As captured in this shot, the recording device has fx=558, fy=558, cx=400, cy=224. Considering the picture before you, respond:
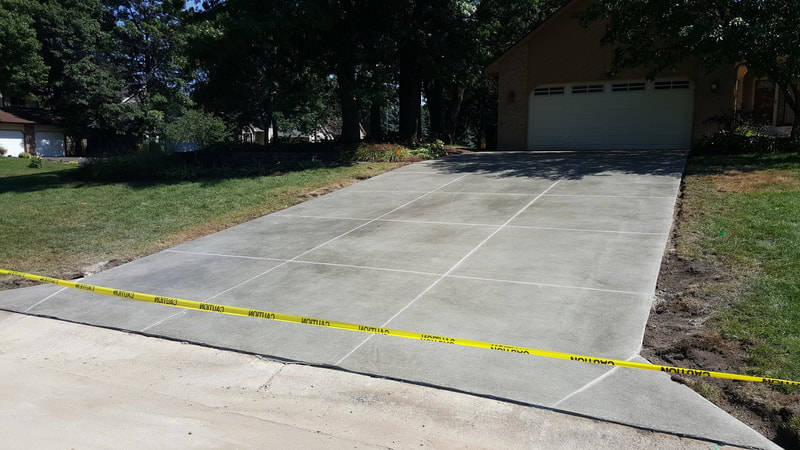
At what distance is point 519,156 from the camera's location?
18672 millimetres

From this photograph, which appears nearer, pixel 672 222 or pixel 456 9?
pixel 672 222

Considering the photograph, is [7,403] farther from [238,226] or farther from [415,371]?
[238,226]

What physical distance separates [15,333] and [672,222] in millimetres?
9125

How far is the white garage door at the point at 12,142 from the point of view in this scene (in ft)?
135

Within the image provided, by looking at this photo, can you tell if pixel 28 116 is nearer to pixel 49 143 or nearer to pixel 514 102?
pixel 49 143

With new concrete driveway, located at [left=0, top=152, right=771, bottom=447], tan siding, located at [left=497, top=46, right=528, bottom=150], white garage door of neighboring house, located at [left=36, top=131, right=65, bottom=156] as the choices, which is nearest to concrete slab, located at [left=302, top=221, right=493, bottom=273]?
new concrete driveway, located at [left=0, top=152, right=771, bottom=447]

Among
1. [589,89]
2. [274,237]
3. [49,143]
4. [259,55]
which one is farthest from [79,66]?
[274,237]

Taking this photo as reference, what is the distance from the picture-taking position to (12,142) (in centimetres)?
4175

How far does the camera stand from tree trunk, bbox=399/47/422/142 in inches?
853

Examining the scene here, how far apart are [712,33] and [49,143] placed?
155 ft

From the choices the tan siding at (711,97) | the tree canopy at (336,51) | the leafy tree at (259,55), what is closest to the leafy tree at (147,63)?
the tree canopy at (336,51)

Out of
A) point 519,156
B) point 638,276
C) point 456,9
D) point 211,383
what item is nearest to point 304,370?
point 211,383

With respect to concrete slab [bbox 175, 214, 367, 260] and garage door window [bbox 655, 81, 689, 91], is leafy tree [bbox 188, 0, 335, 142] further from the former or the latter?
garage door window [bbox 655, 81, 689, 91]

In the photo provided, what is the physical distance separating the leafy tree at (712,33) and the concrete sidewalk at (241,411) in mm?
13009
